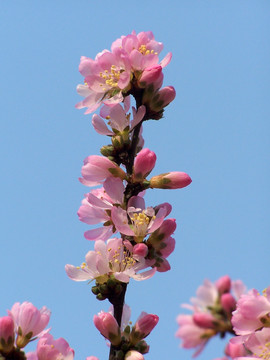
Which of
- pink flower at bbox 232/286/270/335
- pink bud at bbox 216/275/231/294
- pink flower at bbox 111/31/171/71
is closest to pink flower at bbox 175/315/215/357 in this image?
pink bud at bbox 216/275/231/294

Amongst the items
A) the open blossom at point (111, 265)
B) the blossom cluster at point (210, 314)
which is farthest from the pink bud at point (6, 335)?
the blossom cluster at point (210, 314)

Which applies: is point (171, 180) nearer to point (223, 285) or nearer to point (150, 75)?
point (150, 75)

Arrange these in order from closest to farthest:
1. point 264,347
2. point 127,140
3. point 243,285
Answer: point 264,347 → point 127,140 → point 243,285

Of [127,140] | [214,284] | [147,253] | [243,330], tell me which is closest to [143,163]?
[127,140]

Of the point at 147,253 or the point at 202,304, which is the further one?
the point at 202,304

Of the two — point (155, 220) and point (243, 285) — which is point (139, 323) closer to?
point (155, 220)

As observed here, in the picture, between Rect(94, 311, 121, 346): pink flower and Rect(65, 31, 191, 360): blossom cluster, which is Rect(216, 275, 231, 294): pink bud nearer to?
Rect(65, 31, 191, 360): blossom cluster
